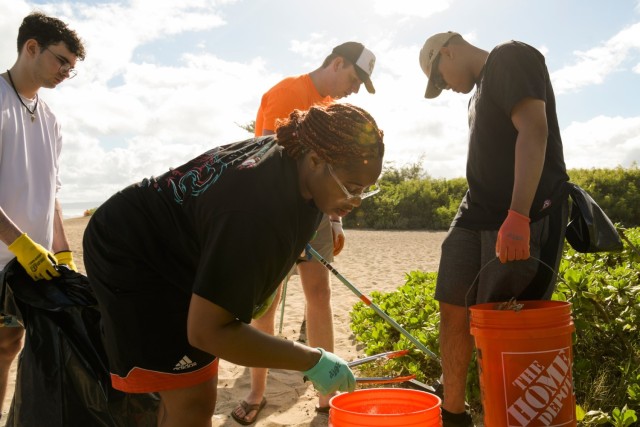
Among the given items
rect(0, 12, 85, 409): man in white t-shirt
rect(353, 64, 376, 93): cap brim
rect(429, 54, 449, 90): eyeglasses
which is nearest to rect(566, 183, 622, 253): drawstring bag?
rect(429, 54, 449, 90): eyeglasses

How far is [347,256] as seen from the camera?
11.3 m

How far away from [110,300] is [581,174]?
18284 millimetres

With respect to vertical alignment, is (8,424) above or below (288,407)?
above

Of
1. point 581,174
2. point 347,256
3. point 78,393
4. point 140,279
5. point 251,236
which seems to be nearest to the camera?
point 251,236

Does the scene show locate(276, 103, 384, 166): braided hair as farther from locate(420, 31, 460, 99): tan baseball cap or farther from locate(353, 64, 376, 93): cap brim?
locate(353, 64, 376, 93): cap brim

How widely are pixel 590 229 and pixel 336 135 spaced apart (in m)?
1.42

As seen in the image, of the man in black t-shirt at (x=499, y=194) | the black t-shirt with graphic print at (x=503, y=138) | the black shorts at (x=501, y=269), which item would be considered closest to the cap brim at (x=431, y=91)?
the man in black t-shirt at (x=499, y=194)

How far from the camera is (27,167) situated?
2875 mm

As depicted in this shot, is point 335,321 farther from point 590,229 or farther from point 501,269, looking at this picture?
point 590,229

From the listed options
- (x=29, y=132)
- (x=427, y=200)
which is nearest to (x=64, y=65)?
(x=29, y=132)

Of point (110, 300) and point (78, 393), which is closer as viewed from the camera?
point (110, 300)

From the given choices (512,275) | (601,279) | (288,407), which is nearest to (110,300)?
(512,275)

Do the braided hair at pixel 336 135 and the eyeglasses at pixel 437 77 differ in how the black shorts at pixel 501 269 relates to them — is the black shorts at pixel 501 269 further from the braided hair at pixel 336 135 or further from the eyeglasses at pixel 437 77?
the braided hair at pixel 336 135

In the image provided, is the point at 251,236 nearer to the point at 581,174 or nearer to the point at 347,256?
the point at 347,256
